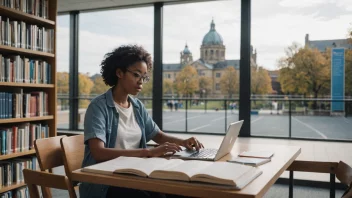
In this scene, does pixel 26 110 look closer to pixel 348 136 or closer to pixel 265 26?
pixel 265 26

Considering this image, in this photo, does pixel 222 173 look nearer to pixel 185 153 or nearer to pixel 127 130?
pixel 185 153

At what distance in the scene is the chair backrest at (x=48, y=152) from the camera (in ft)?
5.44

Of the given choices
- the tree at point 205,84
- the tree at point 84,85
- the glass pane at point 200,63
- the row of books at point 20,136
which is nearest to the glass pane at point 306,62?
the glass pane at point 200,63

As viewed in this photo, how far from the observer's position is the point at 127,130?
1811 millimetres

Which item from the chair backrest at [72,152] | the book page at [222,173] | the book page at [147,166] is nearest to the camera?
the book page at [222,173]

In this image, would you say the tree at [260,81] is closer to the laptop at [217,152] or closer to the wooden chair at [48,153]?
the laptop at [217,152]

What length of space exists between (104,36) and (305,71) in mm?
3627

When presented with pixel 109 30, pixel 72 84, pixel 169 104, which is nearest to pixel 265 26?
pixel 169 104

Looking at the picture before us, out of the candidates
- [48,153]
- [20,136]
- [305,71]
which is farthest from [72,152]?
[305,71]

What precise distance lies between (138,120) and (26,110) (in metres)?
1.66

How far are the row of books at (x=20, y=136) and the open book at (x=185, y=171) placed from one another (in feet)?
6.37

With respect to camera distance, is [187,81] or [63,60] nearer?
[187,81]

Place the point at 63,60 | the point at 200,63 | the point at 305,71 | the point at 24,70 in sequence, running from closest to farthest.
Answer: the point at 24,70 → the point at 305,71 → the point at 200,63 → the point at 63,60

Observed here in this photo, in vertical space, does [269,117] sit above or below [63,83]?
below
